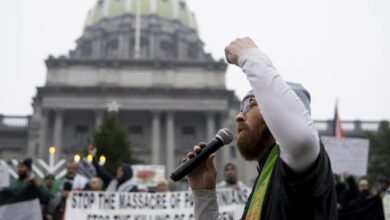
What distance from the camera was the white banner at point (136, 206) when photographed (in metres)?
7.92

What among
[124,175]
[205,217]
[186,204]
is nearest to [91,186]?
[124,175]

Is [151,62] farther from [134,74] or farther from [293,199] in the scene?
[293,199]

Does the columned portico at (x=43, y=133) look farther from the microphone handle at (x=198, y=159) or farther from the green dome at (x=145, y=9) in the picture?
the microphone handle at (x=198, y=159)

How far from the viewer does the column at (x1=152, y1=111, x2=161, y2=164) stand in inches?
2024

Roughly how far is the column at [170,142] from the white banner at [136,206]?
4302 cm

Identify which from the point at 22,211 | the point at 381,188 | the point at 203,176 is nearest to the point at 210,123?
the point at 381,188

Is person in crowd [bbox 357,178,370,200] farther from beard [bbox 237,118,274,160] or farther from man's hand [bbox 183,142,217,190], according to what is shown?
beard [bbox 237,118,274,160]

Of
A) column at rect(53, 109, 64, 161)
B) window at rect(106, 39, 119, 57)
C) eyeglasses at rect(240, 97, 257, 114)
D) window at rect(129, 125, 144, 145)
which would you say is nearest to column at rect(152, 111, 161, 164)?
window at rect(129, 125, 144, 145)

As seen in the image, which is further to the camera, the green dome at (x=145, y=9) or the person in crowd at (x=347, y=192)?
the green dome at (x=145, y=9)

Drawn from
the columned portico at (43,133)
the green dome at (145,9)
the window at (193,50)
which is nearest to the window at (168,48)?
the window at (193,50)

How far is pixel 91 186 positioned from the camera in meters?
8.41

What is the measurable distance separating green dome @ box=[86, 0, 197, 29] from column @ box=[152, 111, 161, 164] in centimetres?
2083

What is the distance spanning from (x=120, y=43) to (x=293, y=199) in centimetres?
6615

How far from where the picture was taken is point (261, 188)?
182cm
